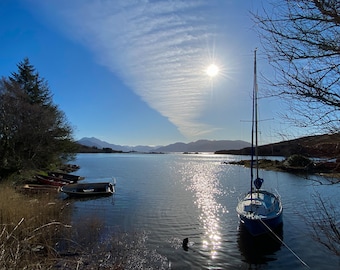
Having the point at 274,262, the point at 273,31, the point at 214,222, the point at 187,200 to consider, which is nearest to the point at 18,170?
the point at 187,200

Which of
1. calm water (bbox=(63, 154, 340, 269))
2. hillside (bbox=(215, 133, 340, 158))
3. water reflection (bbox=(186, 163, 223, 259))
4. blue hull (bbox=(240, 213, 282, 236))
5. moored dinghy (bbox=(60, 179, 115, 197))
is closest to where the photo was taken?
hillside (bbox=(215, 133, 340, 158))

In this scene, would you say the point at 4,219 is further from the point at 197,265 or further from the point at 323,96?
the point at 323,96

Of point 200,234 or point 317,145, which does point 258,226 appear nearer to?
point 200,234

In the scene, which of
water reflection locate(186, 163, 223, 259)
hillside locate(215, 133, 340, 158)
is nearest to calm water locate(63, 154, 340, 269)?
water reflection locate(186, 163, 223, 259)

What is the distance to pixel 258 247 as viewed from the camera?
13422 millimetres

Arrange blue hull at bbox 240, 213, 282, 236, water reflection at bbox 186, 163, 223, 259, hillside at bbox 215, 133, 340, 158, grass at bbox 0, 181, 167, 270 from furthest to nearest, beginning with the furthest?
blue hull at bbox 240, 213, 282, 236
water reflection at bbox 186, 163, 223, 259
grass at bbox 0, 181, 167, 270
hillside at bbox 215, 133, 340, 158

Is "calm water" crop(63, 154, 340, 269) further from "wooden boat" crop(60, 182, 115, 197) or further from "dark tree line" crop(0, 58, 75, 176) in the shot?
"dark tree line" crop(0, 58, 75, 176)

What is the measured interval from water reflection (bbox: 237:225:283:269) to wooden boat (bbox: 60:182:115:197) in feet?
55.3

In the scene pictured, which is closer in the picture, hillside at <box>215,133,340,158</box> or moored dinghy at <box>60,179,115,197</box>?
hillside at <box>215,133,340,158</box>

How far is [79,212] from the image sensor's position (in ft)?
66.0

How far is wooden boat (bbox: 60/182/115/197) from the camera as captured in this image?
2670cm

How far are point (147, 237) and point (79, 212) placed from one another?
25.8 feet

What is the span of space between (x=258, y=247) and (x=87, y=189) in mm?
20982

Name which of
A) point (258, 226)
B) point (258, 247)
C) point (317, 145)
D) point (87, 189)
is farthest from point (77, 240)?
point (87, 189)
